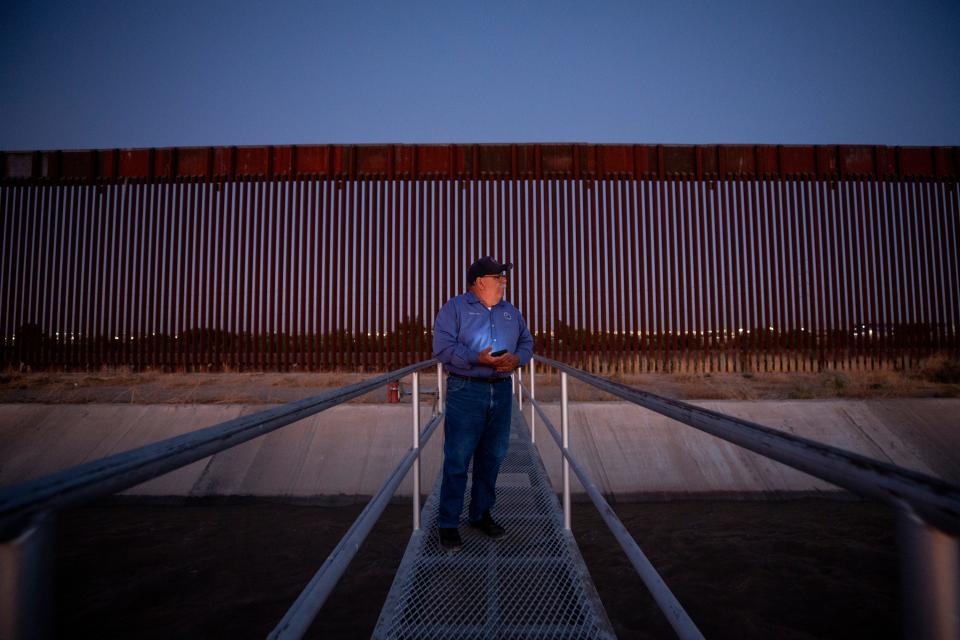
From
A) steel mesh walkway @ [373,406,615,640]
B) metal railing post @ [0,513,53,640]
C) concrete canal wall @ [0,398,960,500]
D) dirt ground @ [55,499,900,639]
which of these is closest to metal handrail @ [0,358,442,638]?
metal railing post @ [0,513,53,640]

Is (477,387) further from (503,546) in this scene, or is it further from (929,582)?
(929,582)

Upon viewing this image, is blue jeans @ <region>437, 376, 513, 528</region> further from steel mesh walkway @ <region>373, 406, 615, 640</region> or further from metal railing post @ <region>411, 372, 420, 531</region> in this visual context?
steel mesh walkway @ <region>373, 406, 615, 640</region>

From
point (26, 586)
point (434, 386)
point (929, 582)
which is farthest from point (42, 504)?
point (434, 386)

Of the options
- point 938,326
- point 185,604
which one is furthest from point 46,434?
point 938,326

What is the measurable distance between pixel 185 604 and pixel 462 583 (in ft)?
7.48

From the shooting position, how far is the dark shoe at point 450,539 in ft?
9.09

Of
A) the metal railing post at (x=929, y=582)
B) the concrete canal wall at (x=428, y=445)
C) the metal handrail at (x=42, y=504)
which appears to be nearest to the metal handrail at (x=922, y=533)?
the metal railing post at (x=929, y=582)

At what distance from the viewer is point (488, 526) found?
295 centimetres

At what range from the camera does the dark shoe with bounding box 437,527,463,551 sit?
109 inches

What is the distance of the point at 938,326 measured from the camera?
791 centimetres

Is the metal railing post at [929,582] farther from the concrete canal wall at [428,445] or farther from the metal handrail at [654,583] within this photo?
the concrete canal wall at [428,445]

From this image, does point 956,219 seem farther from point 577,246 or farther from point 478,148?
point 478,148

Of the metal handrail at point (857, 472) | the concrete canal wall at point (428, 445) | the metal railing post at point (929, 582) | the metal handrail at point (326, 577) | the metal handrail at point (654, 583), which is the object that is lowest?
the concrete canal wall at point (428, 445)

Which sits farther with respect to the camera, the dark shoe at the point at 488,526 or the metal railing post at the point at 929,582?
the dark shoe at the point at 488,526
